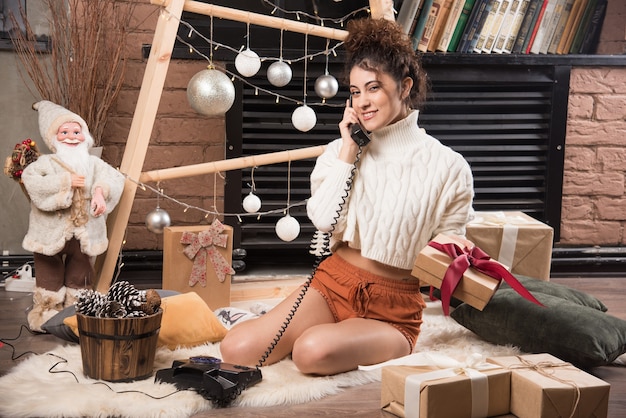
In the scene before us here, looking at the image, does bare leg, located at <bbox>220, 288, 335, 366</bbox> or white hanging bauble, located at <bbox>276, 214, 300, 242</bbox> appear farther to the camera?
white hanging bauble, located at <bbox>276, 214, 300, 242</bbox>

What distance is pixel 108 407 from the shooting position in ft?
6.56

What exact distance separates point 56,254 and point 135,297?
73cm

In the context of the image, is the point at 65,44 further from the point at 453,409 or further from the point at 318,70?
the point at 453,409

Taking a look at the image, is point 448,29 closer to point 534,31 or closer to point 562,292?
point 534,31

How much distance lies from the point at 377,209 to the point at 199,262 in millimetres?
922

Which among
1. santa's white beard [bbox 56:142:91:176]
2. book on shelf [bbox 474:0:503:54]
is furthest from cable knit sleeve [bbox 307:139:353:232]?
book on shelf [bbox 474:0:503:54]

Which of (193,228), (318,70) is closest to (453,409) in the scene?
(193,228)

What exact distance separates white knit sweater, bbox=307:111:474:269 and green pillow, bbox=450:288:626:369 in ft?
1.35

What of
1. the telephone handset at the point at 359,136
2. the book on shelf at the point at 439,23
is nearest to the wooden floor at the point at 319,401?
the telephone handset at the point at 359,136

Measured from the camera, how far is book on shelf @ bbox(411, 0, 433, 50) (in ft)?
11.5

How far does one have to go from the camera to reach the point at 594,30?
12.3 ft

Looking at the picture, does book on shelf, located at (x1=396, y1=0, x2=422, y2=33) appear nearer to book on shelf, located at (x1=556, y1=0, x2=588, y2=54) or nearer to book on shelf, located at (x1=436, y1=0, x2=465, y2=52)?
book on shelf, located at (x1=436, y1=0, x2=465, y2=52)

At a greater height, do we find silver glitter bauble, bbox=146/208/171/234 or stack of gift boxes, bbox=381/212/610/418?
silver glitter bauble, bbox=146/208/171/234

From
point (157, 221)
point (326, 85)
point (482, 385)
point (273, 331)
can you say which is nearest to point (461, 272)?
point (482, 385)
